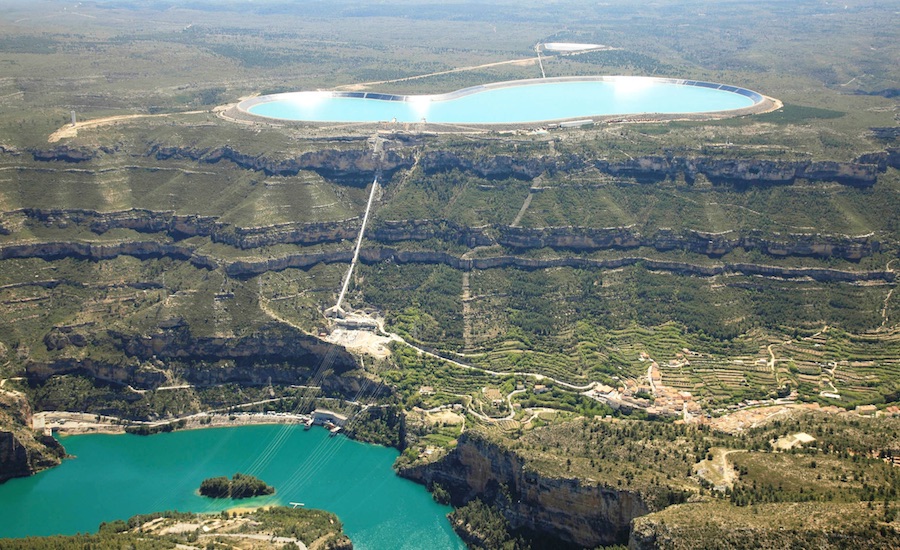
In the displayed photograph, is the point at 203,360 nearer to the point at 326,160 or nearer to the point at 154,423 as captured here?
the point at 154,423

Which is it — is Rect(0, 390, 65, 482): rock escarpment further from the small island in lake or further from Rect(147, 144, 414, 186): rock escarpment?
Rect(147, 144, 414, 186): rock escarpment

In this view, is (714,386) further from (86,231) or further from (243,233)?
(86,231)

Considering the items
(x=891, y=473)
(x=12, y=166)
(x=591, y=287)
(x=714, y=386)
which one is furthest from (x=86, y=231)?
(x=891, y=473)

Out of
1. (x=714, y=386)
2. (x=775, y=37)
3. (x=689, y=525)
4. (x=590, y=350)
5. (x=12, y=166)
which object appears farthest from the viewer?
(x=775, y=37)

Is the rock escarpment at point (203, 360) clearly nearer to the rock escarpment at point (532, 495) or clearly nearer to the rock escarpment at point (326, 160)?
the rock escarpment at point (532, 495)

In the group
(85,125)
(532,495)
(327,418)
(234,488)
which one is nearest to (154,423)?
(234,488)

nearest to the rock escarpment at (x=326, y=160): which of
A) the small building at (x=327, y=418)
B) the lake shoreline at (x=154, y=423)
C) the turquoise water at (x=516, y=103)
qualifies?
the turquoise water at (x=516, y=103)
